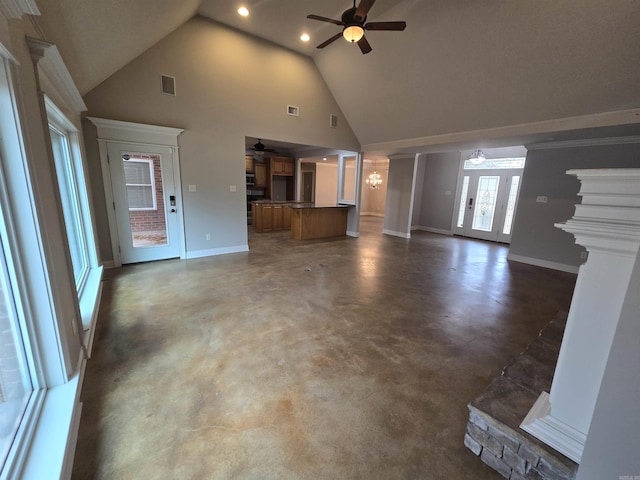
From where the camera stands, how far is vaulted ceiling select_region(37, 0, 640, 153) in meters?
2.75

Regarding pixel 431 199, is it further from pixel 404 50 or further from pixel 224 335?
pixel 224 335

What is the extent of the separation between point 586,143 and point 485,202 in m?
3.26

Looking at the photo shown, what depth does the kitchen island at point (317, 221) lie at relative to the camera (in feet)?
22.8

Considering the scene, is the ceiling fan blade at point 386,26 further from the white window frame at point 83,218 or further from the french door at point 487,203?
the french door at point 487,203

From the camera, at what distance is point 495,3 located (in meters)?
3.09

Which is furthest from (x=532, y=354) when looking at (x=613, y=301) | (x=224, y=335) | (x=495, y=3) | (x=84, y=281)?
(x=84, y=281)

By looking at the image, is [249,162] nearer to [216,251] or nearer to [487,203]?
[216,251]

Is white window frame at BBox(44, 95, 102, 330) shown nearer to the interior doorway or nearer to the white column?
the white column

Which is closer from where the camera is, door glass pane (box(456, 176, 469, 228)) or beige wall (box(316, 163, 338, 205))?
door glass pane (box(456, 176, 469, 228))

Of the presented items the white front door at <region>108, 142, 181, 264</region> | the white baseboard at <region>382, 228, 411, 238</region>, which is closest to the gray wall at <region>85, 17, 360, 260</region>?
the white front door at <region>108, 142, 181, 264</region>

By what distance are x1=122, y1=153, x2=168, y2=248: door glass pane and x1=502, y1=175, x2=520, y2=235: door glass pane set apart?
27.9ft

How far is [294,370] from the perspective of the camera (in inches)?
84.7

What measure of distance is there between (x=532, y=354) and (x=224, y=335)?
2.65 metres

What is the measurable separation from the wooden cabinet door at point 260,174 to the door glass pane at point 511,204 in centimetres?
751
